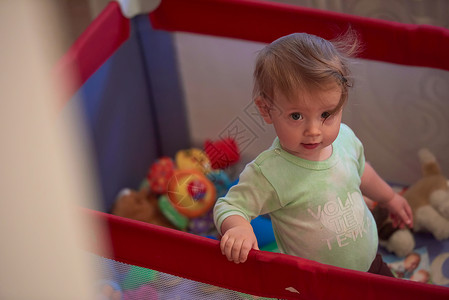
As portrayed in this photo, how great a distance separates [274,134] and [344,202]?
5.1 inches

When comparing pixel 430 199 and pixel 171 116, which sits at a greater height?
pixel 171 116

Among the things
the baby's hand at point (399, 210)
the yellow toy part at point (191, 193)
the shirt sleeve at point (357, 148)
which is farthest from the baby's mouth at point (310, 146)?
the yellow toy part at point (191, 193)

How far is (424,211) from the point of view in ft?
3.25

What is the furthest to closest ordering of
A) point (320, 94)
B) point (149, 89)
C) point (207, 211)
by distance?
point (149, 89)
point (207, 211)
point (320, 94)

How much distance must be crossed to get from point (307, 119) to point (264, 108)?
6 centimetres

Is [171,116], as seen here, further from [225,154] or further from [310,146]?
[310,146]

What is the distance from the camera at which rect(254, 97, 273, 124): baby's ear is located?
0.66 m

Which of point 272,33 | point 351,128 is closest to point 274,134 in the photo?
point 351,128

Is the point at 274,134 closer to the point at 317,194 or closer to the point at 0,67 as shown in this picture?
the point at 317,194

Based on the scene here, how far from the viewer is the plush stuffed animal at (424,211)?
962 millimetres

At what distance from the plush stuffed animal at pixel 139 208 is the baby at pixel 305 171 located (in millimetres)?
451

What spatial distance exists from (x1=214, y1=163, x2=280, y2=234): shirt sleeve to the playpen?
0.26 feet

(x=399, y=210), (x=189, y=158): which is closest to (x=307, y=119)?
(x=399, y=210)

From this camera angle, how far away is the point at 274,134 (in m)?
0.71
